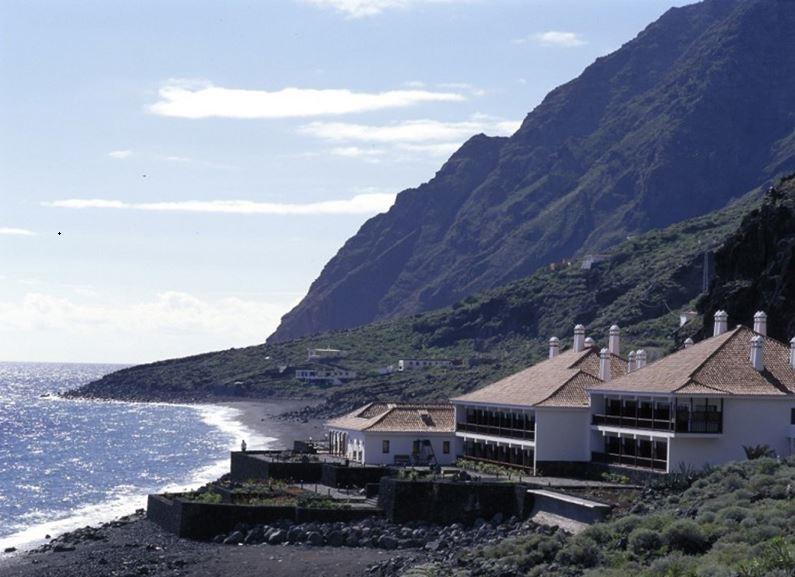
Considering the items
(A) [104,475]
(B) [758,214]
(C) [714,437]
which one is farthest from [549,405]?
(A) [104,475]

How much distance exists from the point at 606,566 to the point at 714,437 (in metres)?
14.8

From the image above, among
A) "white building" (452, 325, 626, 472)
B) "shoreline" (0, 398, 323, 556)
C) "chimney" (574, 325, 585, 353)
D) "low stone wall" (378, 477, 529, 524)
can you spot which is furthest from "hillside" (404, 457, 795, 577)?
"shoreline" (0, 398, 323, 556)

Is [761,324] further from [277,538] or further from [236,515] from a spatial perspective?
[236,515]

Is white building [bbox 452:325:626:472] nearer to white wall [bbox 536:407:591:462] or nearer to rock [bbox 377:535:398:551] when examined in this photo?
white wall [bbox 536:407:591:462]

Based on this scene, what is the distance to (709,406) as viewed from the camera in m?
53.2

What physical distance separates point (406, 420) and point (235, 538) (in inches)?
676

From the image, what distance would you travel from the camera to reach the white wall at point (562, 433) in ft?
196

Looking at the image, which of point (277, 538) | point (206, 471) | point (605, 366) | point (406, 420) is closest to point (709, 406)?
point (605, 366)

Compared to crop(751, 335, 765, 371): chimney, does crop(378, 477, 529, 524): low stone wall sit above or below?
below

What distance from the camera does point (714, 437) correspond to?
53031mm

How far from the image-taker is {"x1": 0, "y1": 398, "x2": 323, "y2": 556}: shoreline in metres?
69.0

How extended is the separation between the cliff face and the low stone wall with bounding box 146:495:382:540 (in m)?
26.1

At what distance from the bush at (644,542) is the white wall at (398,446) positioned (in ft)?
93.2

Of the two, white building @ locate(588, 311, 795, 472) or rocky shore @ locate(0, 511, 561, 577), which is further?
white building @ locate(588, 311, 795, 472)
